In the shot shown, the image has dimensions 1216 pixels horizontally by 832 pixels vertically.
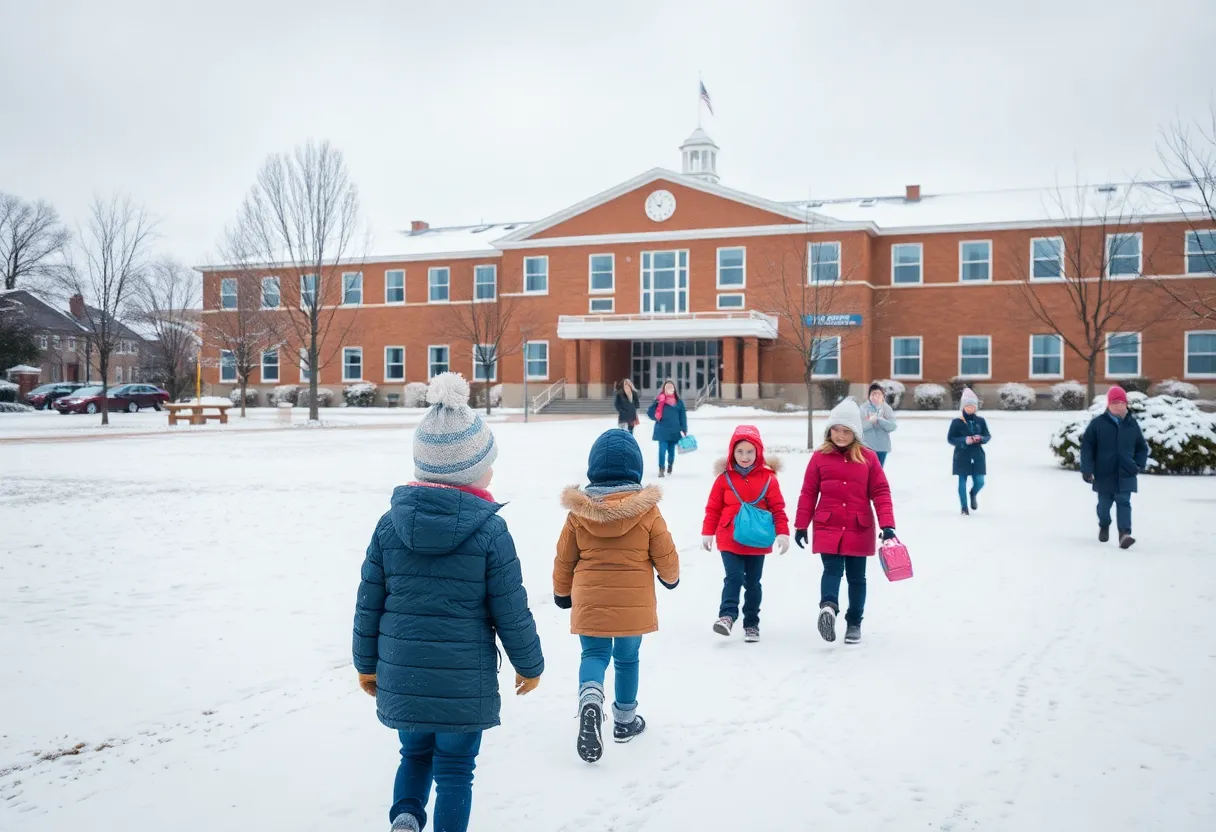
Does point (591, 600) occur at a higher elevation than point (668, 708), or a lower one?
higher

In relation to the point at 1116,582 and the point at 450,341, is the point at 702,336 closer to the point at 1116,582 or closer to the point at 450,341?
the point at 450,341

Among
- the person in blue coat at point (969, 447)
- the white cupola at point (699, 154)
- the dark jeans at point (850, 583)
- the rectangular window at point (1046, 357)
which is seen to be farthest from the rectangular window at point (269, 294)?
the dark jeans at point (850, 583)

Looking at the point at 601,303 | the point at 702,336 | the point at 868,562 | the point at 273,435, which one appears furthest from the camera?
the point at 601,303

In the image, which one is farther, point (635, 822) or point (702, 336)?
point (702, 336)

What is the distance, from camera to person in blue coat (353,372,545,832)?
3139 millimetres

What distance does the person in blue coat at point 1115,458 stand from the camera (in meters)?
9.35

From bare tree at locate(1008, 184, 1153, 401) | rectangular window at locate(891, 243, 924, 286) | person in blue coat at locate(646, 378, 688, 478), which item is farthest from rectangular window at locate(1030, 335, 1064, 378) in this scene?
person in blue coat at locate(646, 378, 688, 478)

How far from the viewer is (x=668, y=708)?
16.2 feet

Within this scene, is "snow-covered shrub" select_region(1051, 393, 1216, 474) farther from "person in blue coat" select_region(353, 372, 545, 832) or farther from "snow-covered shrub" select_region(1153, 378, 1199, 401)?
"snow-covered shrub" select_region(1153, 378, 1199, 401)

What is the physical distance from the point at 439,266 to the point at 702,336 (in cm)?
1596

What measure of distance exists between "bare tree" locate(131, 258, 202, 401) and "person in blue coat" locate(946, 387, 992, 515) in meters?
45.8

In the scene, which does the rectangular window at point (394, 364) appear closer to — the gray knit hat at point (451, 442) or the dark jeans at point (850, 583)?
the dark jeans at point (850, 583)

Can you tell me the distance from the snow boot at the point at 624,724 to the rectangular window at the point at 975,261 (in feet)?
133

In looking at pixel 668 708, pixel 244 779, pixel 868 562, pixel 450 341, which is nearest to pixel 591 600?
pixel 668 708
